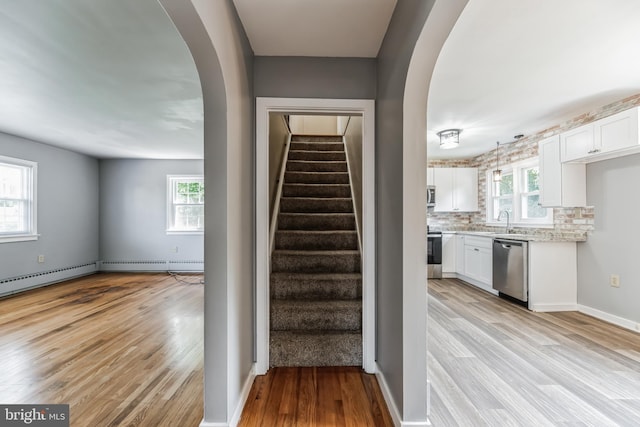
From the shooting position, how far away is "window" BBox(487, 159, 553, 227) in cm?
466

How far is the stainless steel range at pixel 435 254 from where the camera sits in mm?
5547

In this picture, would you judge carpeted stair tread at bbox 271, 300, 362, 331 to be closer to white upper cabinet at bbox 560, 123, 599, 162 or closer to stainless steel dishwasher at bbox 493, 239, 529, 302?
stainless steel dishwasher at bbox 493, 239, 529, 302

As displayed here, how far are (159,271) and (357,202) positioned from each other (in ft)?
15.5

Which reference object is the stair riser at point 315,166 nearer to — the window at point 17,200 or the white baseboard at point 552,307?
the white baseboard at point 552,307

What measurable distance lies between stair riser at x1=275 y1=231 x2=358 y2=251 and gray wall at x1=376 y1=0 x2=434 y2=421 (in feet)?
3.89

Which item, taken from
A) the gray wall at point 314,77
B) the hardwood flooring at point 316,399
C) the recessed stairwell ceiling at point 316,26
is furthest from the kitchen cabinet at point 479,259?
the recessed stairwell ceiling at point 316,26

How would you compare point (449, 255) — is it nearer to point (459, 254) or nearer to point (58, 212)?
point (459, 254)

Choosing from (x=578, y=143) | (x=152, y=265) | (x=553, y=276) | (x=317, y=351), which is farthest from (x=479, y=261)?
(x=152, y=265)

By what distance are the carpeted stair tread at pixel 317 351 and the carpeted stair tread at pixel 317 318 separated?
16 centimetres

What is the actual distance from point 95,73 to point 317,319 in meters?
2.79

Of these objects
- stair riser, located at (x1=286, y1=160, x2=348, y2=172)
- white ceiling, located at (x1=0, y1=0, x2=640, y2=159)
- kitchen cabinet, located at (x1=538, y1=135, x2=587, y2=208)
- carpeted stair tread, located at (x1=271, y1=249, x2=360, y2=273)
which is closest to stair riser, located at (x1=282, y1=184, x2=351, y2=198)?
stair riser, located at (x1=286, y1=160, x2=348, y2=172)

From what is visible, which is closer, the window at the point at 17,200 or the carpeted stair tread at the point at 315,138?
the window at the point at 17,200

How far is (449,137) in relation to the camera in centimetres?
436

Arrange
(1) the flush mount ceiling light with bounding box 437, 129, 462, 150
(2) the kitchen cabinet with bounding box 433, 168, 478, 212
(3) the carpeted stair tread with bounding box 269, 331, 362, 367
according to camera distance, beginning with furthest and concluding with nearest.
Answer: (2) the kitchen cabinet with bounding box 433, 168, 478, 212 → (1) the flush mount ceiling light with bounding box 437, 129, 462, 150 → (3) the carpeted stair tread with bounding box 269, 331, 362, 367
